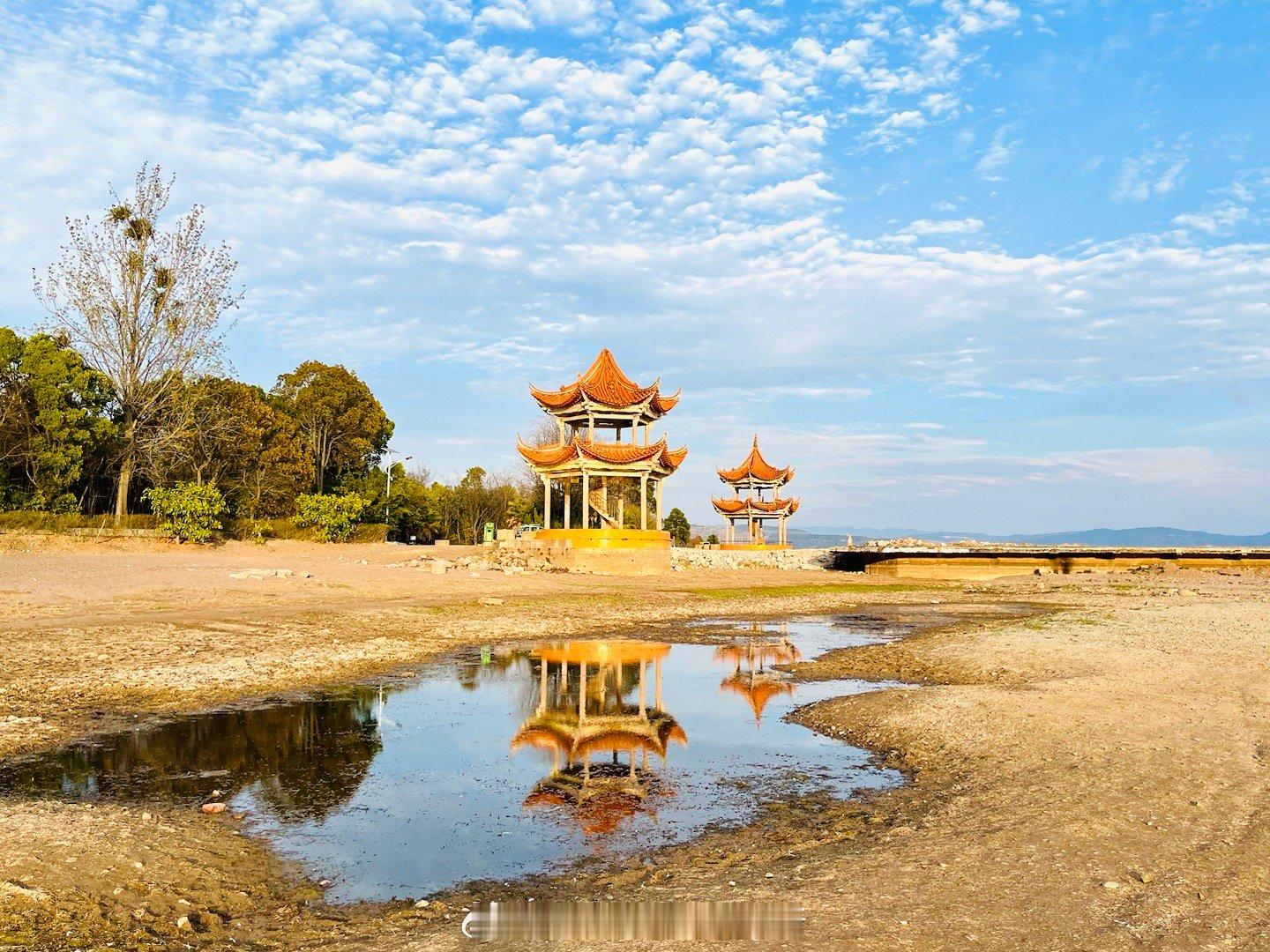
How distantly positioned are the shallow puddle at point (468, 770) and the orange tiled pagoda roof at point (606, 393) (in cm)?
3115

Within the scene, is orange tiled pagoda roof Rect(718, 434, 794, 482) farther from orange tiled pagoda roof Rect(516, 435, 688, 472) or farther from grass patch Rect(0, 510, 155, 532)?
grass patch Rect(0, 510, 155, 532)

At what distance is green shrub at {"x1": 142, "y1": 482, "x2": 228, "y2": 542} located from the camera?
38844 mm

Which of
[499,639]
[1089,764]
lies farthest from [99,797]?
[499,639]

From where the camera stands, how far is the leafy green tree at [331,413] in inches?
2363

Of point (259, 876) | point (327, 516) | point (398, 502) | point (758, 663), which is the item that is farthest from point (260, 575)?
point (398, 502)

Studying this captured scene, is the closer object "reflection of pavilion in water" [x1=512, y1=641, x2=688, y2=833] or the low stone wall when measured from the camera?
"reflection of pavilion in water" [x1=512, y1=641, x2=688, y2=833]

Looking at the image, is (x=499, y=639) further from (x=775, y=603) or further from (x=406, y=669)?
(x=775, y=603)

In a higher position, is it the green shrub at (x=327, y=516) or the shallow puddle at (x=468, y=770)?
the green shrub at (x=327, y=516)

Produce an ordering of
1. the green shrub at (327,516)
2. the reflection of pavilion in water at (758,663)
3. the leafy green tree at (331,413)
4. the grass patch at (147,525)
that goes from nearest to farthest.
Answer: the reflection of pavilion in water at (758,663)
the grass patch at (147,525)
the green shrub at (327,516)
the leafy green tree at (331,413)

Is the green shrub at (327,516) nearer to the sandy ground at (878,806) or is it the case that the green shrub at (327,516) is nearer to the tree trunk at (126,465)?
the tree trunk at (126,465)

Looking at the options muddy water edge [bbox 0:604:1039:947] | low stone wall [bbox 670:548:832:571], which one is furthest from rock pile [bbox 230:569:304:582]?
low stone wall [bbox 670:548:832:571]

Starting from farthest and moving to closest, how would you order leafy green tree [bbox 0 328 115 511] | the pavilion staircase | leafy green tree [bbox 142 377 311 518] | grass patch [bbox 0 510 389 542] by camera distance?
the pavilion staircase
leafy green tree [bbox 142 377 311 518]
leafy green tree [bbox 0 328 115 511]
grass patch [bbox 0 510 389 542]

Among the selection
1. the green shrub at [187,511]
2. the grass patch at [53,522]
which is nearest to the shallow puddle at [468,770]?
the green shrub at [187,511]

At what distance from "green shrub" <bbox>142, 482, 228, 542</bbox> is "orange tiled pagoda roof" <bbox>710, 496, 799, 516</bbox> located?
40769 mm
